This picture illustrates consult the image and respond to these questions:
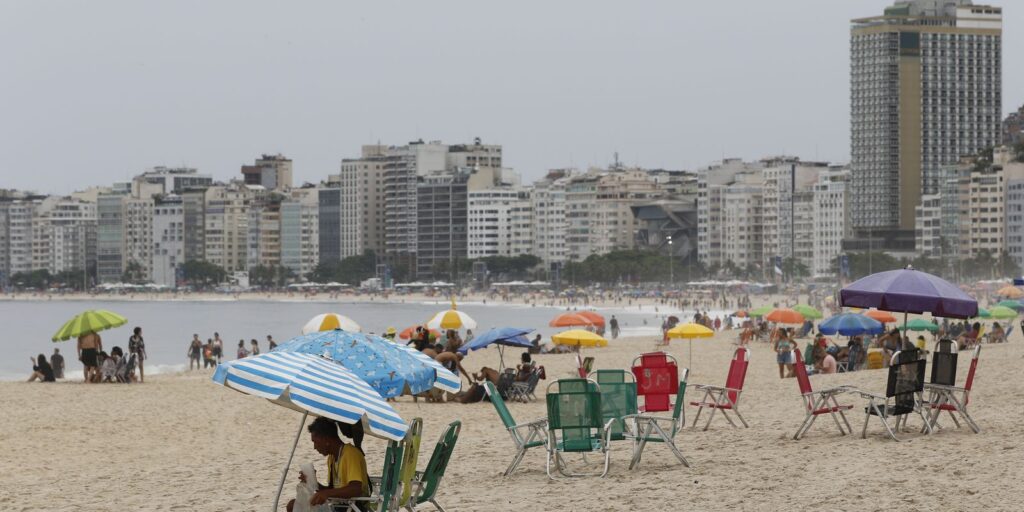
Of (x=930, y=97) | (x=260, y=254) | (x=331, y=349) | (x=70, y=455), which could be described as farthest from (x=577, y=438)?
(x=260, y=254)

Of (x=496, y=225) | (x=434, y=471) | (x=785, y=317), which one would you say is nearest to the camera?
(x=434, y=471)

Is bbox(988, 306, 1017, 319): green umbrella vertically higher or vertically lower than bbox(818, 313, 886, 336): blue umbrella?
lower

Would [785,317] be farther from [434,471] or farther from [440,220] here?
[440,220]

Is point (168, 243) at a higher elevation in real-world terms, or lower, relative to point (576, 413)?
higher

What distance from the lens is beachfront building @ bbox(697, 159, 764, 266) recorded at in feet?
537

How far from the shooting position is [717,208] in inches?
6565

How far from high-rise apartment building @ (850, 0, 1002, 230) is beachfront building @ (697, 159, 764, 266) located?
11.1 meters

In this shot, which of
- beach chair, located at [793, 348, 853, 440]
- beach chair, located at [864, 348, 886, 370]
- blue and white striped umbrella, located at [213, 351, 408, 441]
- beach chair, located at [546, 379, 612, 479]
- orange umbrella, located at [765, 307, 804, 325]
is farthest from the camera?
orange umbrella, located at [765, 307, 804, 325]

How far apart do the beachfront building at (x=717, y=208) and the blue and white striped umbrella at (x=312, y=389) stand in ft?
510

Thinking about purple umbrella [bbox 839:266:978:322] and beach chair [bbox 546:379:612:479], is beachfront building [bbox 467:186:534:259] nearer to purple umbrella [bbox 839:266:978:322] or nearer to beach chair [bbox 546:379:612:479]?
purple umbrella [bbox 839:266:978:322]

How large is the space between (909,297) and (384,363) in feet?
17.5

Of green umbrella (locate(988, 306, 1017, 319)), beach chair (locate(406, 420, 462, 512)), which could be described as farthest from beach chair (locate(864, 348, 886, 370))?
green umbrella (locate(988, 306, 1017, 319))

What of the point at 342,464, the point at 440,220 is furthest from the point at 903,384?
the point at 440,220

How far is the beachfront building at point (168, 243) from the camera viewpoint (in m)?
193
